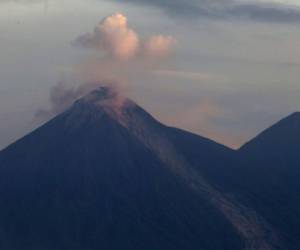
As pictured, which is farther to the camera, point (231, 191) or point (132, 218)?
point (231, 191)

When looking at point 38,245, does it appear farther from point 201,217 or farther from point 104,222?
point 201,217

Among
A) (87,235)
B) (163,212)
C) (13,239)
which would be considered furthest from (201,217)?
(13,239)

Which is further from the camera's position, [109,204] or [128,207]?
[109,204]

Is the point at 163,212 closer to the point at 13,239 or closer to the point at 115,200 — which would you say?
the point at 115,200

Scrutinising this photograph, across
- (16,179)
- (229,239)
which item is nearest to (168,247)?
(229,239)

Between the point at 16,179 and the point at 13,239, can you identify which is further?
the point at 16,179

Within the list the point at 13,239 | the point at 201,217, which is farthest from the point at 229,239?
the point at 13,239
